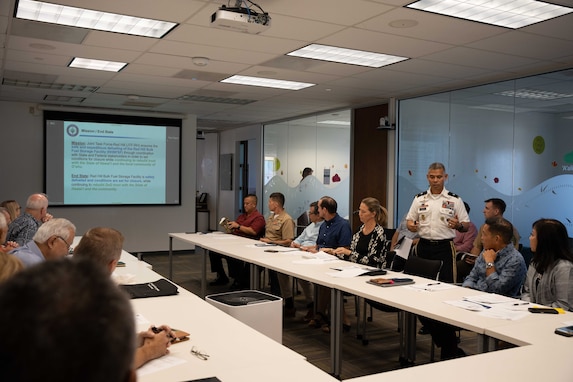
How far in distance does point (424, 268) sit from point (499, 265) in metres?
0.67

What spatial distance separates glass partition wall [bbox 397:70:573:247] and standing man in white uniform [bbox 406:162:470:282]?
1709 millimetres

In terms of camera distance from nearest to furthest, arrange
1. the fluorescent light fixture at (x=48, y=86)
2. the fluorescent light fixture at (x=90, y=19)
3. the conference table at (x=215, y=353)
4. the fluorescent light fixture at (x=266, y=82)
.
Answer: the conference table at (x=215, y=353) → the fluorescent light fixture at (x=90, y=19) → the fluorescent light fixture at (x=266, y=82) → the fluorescent light fixture at (x=48, y=86)

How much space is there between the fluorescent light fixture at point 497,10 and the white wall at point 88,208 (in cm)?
716

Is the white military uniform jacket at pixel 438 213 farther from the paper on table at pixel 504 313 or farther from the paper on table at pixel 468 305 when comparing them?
the paper on table at pixel 504 313

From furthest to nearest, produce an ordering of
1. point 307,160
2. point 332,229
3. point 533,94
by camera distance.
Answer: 1. point 307,160
2. point 533,94
3. point 332,229

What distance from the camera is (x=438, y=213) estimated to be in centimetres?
470

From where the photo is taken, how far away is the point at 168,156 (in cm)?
1005

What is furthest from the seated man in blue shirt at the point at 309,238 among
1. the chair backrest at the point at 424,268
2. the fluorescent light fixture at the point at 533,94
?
the fluorescent light fixture at the point at 533,94

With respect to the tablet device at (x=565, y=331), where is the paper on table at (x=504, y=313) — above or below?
below

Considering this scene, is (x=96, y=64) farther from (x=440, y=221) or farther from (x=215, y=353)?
(x=215, y=353)

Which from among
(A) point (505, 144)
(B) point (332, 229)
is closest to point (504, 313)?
(B) point (332, 229)

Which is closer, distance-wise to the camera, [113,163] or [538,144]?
[538,144]

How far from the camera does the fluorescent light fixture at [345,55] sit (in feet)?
16.8

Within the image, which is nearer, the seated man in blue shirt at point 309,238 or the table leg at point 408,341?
the table leg at point 408,341
